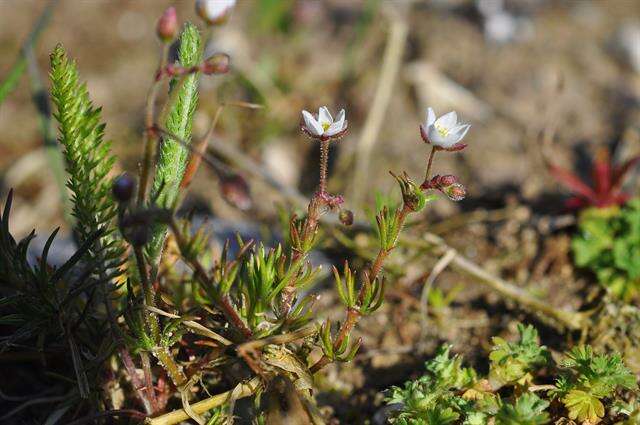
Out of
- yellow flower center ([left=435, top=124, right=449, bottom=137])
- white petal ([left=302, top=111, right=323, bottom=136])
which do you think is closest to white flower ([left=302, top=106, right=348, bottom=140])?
white petal ([left=302, top=111, right=323, bottom=136])

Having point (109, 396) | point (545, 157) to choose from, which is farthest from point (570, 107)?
point (109, 396)

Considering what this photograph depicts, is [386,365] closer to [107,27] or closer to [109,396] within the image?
[109,396]

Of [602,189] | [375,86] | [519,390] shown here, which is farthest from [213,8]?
[375,86]

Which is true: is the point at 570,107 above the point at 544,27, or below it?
below

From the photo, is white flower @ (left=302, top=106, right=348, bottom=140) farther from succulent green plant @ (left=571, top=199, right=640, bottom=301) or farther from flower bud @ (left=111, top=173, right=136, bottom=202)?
succulent green plant @ (left=571, top=199, right=640, bottom=301)

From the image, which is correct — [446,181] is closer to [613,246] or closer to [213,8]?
[213,8]

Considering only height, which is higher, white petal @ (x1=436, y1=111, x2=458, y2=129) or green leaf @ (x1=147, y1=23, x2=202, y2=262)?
green leaf @ (x1=147, y1=23, x2=202, y2=262)
